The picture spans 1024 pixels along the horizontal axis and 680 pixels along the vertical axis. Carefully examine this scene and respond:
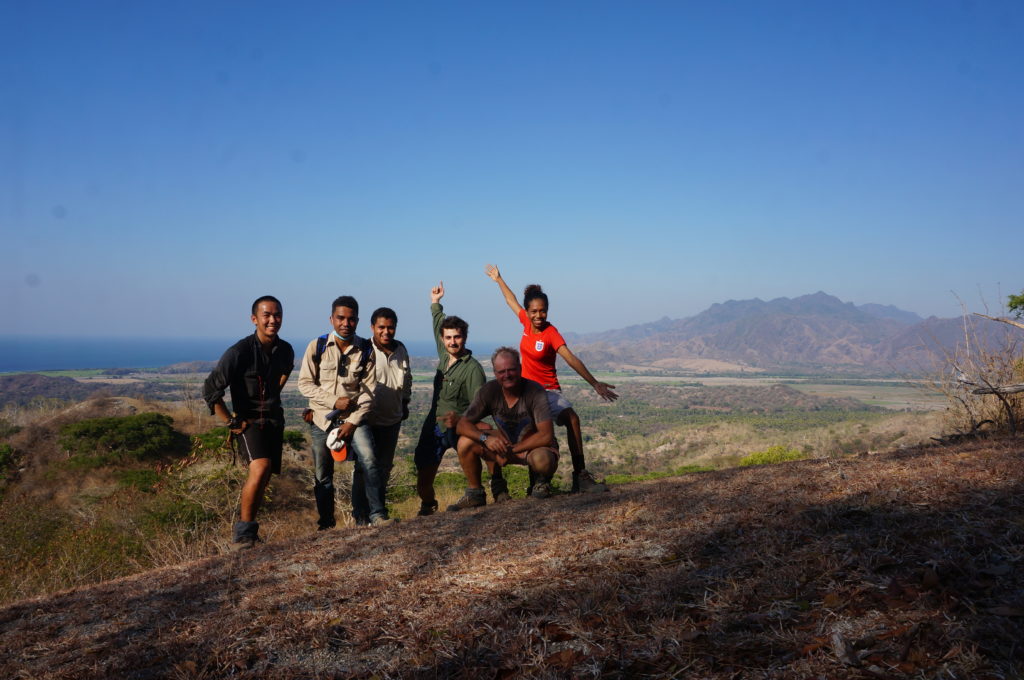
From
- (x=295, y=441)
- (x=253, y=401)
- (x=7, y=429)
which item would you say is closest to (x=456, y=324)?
(x=253, y=401)

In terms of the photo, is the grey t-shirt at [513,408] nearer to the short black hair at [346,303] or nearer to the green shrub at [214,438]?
the short black hair at [346,303]

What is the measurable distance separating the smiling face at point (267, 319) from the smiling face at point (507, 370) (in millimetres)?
2082

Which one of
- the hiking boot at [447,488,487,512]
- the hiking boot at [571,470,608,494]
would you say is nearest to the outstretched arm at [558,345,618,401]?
the hiking boot at [571,470,608,494]

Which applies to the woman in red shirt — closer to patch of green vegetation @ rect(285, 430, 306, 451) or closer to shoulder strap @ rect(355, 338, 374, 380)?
shoulder strap @ rect(355, 338, 374, 380)

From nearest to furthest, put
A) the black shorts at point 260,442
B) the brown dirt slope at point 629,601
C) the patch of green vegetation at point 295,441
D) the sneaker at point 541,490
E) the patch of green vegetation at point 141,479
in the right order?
1. the brown dirt slope at point 629,601
2. the black shorts at point 260,442
3. the sneaker at point 541,490
4. the patch of green vegetation at point 141,479
5. the patch of green vegetation at point 295,441

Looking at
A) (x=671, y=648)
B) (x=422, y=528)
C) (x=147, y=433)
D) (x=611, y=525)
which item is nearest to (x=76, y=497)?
(x=147, y=433)

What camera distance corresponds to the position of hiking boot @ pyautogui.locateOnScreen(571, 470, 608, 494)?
6.20 meters

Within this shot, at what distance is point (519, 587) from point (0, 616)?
11.1 feet

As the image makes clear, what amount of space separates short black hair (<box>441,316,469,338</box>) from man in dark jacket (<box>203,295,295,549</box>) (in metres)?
1.64

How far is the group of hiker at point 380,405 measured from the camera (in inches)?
219

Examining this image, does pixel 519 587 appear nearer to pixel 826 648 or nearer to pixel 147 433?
pixel 826 648

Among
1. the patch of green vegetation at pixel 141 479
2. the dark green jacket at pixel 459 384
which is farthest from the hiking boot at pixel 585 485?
the patch of green vegetation at pixel 141 479

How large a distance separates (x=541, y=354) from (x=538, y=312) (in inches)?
18.1

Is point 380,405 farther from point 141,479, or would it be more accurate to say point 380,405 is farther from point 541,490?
point 141,479
